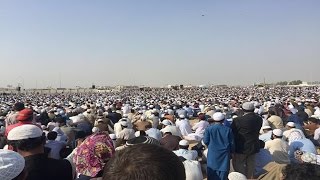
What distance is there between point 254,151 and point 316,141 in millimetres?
3716

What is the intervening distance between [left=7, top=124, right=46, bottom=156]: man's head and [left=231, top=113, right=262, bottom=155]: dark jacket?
13.2ft

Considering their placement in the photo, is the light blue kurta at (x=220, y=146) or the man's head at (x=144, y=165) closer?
the man's head at (x=144, y=165)

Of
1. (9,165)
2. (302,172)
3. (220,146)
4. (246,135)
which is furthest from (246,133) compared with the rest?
(9,165)

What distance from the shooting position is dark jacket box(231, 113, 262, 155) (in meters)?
6.08

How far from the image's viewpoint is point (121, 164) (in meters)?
1.33

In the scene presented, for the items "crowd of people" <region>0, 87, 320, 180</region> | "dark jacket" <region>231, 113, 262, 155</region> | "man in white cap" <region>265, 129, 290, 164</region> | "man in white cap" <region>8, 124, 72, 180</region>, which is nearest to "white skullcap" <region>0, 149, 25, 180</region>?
"crowd of people" <region>0, 87, 320, 180</region>

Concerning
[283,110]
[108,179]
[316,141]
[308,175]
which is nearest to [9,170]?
[108,179]

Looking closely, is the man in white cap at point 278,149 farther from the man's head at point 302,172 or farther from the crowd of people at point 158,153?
the man's head at point 302,172

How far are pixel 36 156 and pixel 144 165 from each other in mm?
1769

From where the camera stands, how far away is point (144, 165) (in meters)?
1.29

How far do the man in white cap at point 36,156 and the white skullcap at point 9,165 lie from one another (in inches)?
29.1

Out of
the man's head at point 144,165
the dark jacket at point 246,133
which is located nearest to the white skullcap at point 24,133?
the man's head at point 144,165

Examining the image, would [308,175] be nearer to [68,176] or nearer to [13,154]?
[13,154]

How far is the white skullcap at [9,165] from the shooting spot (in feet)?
6.25
